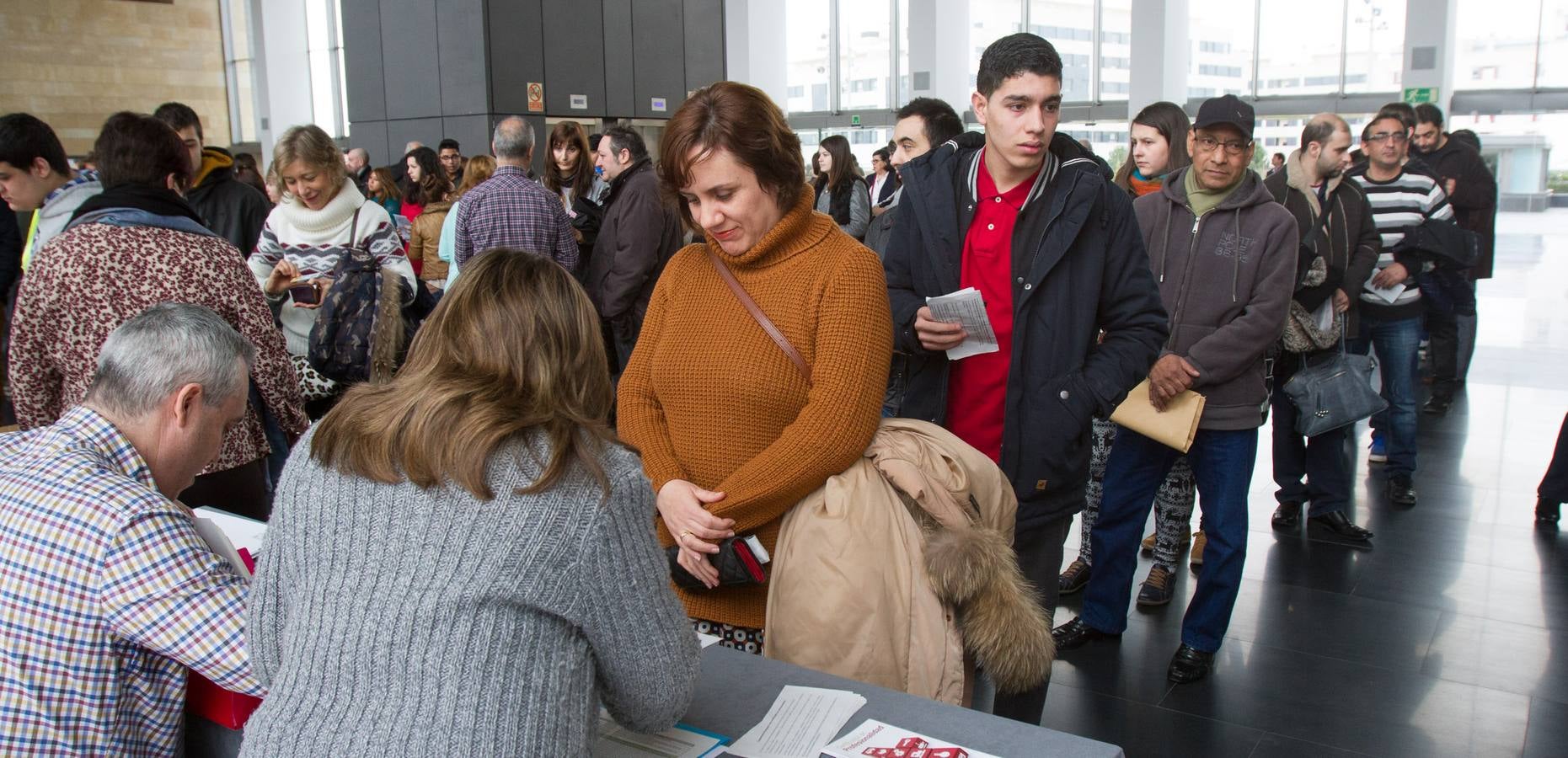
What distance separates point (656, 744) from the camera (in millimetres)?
1581

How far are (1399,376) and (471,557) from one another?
17.2 feet

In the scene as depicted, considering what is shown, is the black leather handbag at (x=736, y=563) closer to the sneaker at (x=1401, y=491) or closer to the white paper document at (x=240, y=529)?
the white paper document at (x=240, y=529)

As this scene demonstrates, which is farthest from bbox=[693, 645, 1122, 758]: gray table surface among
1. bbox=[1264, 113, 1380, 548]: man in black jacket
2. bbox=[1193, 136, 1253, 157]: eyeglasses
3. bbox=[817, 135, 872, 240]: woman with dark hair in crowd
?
bbox=[817, 135, 872, 240]: woman with dark hair in crowd

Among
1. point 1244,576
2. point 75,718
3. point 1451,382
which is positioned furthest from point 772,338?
point 1451,382

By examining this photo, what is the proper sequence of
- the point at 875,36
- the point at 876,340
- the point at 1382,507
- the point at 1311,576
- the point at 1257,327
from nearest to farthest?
the point at 876,340, the point at 1257,327, the point at 1311,576, the point at 1382,507, the point at 875,36

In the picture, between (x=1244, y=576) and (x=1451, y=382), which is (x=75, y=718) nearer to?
(x=1244, y=576)

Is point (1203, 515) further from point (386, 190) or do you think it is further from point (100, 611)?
point (386, 190)

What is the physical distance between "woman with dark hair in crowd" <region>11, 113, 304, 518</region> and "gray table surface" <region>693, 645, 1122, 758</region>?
187 centimetres

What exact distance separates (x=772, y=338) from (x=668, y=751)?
0.76 meters

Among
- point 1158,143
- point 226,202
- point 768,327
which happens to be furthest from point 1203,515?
point 226,202

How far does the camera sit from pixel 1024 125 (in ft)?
7.45

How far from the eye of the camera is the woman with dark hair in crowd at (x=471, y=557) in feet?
4.09

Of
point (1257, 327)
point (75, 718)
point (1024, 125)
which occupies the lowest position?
point (75, 718)

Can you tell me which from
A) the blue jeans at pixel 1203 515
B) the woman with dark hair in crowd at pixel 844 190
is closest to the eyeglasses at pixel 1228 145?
the blue jeans at pixel 1203 515
